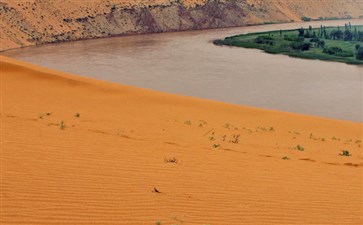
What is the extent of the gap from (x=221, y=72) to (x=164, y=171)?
2891 cm

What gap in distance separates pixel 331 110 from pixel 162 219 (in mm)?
18987

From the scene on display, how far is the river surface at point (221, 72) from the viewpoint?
25.8 metres

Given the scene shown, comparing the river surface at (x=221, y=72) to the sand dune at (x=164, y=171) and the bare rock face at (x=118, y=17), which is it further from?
the sand dune at (x=164, y=171)

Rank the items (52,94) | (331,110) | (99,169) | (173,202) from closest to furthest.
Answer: (173,202) < (99,169) < (52,94) < (331,110)

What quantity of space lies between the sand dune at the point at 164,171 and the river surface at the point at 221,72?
36.6 ft

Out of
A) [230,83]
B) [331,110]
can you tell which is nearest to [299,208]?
[331,110]

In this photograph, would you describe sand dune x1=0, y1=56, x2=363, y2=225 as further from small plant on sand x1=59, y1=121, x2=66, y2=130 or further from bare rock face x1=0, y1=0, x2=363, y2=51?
bare rock face x1=0, y1=0, x2=363, y2=51

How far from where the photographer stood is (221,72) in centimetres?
3594

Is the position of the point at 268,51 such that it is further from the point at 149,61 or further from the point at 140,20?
the point at 140,20

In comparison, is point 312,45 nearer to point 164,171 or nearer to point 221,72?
point 221,72

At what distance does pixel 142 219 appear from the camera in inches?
218

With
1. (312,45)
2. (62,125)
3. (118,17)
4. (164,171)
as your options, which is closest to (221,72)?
(312,45)

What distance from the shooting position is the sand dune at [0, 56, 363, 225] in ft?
19.2

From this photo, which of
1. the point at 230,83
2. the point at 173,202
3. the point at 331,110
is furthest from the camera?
the point at 230,83
